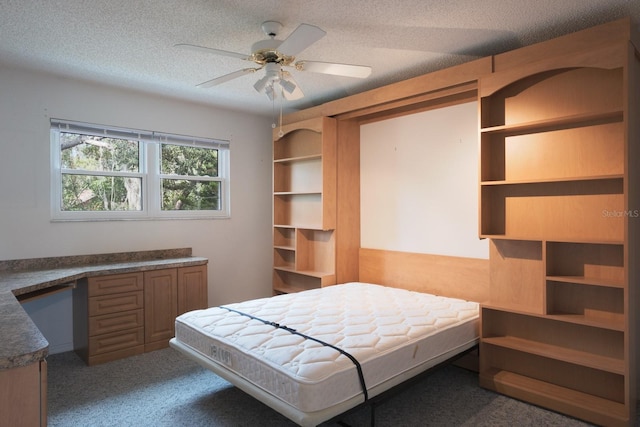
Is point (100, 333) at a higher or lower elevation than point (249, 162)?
lower

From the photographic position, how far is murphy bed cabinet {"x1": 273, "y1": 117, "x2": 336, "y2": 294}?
13.6ft

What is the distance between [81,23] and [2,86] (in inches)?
55.0

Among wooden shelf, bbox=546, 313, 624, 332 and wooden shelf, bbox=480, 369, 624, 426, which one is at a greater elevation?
wooden shelf, bbox=546, 313, 624, 332

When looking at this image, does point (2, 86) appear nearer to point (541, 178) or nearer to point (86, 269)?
point (86, 269)

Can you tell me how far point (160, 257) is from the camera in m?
4.16

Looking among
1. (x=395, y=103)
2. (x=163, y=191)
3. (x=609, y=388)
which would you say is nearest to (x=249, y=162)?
(x=163, y=191)

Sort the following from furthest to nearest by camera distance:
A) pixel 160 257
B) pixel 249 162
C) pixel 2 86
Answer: pixel 249 162 < pixel 160 257 < pixel 2 86

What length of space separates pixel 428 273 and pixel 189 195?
2.71 metres

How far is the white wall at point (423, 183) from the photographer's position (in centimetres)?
337

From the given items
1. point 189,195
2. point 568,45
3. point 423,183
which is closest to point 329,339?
point 423,183

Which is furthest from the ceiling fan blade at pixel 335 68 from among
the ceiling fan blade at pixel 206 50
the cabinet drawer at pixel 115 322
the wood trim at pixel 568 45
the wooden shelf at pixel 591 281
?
the cabinet drawer at pixel 115 322

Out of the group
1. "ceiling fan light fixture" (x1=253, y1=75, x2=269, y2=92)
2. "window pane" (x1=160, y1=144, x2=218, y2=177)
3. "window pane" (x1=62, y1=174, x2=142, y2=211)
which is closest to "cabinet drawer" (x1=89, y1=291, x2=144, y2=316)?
"window pane" (x1=62, y1=174, x2=142, y2=211)

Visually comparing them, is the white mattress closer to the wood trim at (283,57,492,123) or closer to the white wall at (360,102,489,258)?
the white wall at (360,102,489,258)

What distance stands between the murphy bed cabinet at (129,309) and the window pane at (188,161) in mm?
1175
